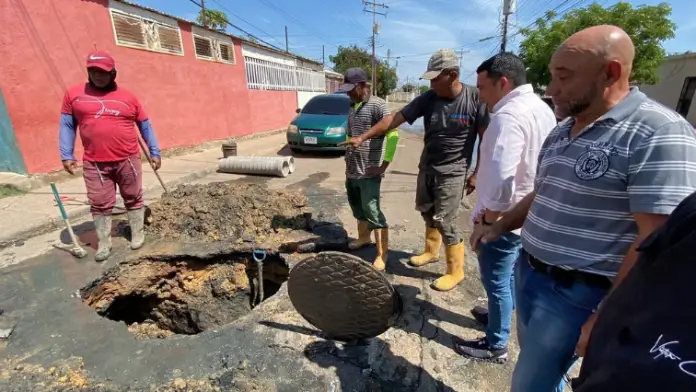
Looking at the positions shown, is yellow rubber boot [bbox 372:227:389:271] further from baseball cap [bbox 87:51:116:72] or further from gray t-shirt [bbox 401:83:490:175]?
baseball cap [bbox 87:51:116:72]

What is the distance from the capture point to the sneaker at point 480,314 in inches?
100

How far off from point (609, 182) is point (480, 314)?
1777mm

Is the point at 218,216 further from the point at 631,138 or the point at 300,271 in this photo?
the point at 631,138

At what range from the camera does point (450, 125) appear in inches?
104

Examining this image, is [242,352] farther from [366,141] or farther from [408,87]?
[408,87]

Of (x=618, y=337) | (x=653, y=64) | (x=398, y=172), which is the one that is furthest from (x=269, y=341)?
(x=653, y=64)

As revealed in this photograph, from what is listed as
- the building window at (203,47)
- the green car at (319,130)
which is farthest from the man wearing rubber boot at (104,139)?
the building window at (203,47)

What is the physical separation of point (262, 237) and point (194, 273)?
2.60ft

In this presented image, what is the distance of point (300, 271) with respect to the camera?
2.02 meters

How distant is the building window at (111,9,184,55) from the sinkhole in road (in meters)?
5.92

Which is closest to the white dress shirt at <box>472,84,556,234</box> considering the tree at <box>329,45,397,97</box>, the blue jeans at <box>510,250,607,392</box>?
the blue jeans at <box>510,250,607,392</box>

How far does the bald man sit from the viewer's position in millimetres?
991

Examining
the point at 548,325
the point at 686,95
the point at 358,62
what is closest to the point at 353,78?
the point at 548,325

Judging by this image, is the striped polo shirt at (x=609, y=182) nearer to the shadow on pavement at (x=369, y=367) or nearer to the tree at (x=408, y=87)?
the shadow on pavement at (x=369, y=367)
